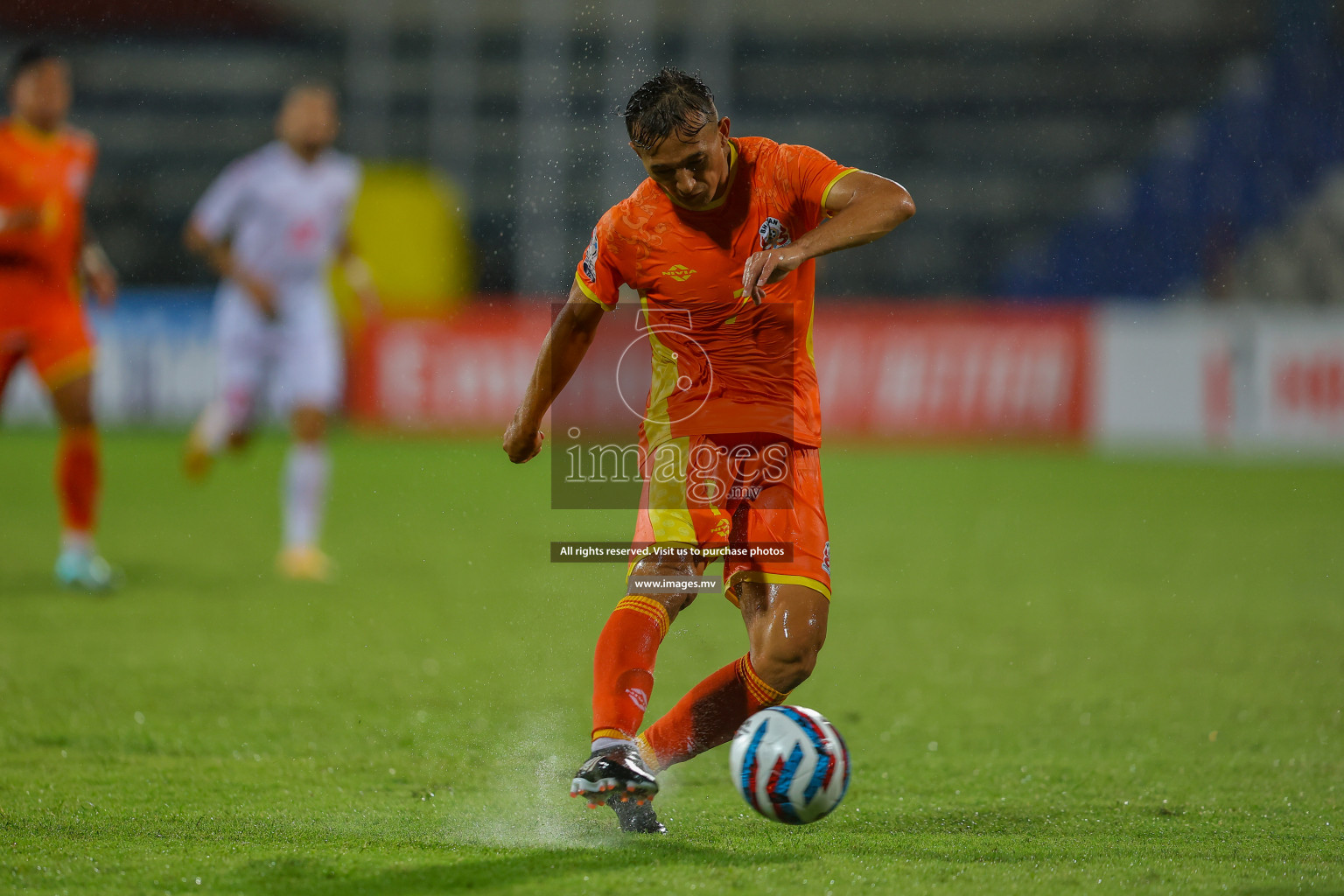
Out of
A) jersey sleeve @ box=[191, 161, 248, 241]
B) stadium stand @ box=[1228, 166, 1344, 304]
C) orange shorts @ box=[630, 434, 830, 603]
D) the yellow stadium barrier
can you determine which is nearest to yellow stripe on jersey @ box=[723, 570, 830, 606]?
orange shorts @ box=[630, 434, 830, 603]

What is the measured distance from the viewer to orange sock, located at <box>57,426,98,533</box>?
7.32m

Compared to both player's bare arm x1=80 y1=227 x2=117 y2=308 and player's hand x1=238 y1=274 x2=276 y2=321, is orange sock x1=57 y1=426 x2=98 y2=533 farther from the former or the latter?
player's hand x1=238 y1=274 x2=276 y2=321

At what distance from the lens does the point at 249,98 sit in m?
21.1

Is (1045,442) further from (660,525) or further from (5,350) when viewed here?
(660,525)

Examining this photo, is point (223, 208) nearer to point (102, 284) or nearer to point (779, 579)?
point (102, 284)

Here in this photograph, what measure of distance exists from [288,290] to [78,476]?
1.66m

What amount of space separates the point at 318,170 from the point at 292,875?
5.81 meters

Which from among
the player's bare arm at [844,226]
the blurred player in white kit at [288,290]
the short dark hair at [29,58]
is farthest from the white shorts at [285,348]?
the player's bare arm at [844,226]

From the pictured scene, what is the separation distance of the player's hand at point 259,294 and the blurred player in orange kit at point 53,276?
82 cm

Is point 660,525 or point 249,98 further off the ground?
point 249,98

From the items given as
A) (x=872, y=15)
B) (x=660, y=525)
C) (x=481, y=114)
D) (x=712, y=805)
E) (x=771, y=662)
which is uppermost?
(x=872, y=15)

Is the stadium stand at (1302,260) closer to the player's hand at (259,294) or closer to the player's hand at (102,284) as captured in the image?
the player's hand at (259,294)

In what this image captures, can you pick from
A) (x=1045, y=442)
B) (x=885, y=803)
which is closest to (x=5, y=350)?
(x=885, y=803)

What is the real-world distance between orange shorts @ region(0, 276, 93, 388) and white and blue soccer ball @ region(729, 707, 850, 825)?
5147mm
